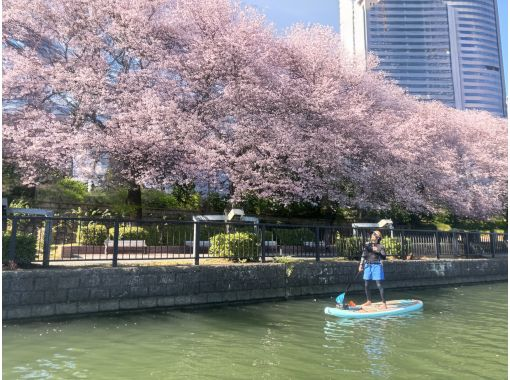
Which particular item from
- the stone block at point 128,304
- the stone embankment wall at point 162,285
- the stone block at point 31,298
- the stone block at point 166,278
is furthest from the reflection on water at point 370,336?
the stone block at point 31,298

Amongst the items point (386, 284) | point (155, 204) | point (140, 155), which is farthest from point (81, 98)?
point (386, 284)

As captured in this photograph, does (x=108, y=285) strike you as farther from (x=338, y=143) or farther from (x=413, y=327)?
(x=338, y=143)

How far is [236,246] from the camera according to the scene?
12.6m

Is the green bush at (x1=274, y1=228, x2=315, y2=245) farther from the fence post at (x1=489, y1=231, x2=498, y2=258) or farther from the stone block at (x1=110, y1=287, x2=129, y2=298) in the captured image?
the fence post at (x1=489, y1=231, x2=498, y2=258)

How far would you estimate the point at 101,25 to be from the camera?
1833 cm

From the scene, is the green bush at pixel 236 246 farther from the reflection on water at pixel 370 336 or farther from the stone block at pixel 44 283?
the stone block at pixel 44 283

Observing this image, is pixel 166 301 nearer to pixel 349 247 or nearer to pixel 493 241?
pixel 349 247

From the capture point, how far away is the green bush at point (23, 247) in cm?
930

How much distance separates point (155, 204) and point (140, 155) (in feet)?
19.3

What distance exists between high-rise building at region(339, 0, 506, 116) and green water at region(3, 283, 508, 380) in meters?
129

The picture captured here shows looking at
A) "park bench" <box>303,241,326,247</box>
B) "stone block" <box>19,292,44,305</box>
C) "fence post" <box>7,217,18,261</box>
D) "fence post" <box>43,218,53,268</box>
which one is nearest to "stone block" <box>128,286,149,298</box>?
"stone block" <box>19,292,44,305</box>

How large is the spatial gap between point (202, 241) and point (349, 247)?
5.66 metres

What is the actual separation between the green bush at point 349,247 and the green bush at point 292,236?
43.4 inches

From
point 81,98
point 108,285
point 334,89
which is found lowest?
point 108,285
